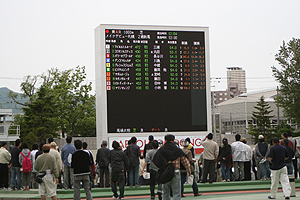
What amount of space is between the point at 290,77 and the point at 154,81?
29.2 m

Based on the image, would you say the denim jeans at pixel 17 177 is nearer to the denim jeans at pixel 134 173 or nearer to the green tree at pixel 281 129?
the denim jeans at pixel 134 173

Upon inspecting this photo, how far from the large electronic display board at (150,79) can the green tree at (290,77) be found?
26.3 meters

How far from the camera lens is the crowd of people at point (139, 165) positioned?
995cm

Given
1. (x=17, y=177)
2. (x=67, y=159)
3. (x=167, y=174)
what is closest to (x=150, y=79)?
(x=67, y=159)

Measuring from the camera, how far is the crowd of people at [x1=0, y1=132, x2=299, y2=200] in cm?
995

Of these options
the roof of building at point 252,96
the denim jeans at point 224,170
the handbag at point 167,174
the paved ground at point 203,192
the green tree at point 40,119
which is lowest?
the paved ground at point 203,192

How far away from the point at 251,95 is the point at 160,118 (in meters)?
74.3

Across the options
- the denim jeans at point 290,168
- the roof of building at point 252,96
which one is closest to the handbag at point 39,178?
the denim jeans at point 290,168

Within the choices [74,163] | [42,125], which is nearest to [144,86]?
[74,163]

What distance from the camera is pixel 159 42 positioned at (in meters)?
19.0

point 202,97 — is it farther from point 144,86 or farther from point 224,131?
point 224,131

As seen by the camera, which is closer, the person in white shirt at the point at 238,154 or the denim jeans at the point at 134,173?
the denim jeans at the point at 134,173

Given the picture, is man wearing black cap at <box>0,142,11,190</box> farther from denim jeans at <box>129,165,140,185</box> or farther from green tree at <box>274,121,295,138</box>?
green tree at <box>274,121,295,138</box>

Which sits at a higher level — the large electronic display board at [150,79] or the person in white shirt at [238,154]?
the large electronic display board at [150,79]
